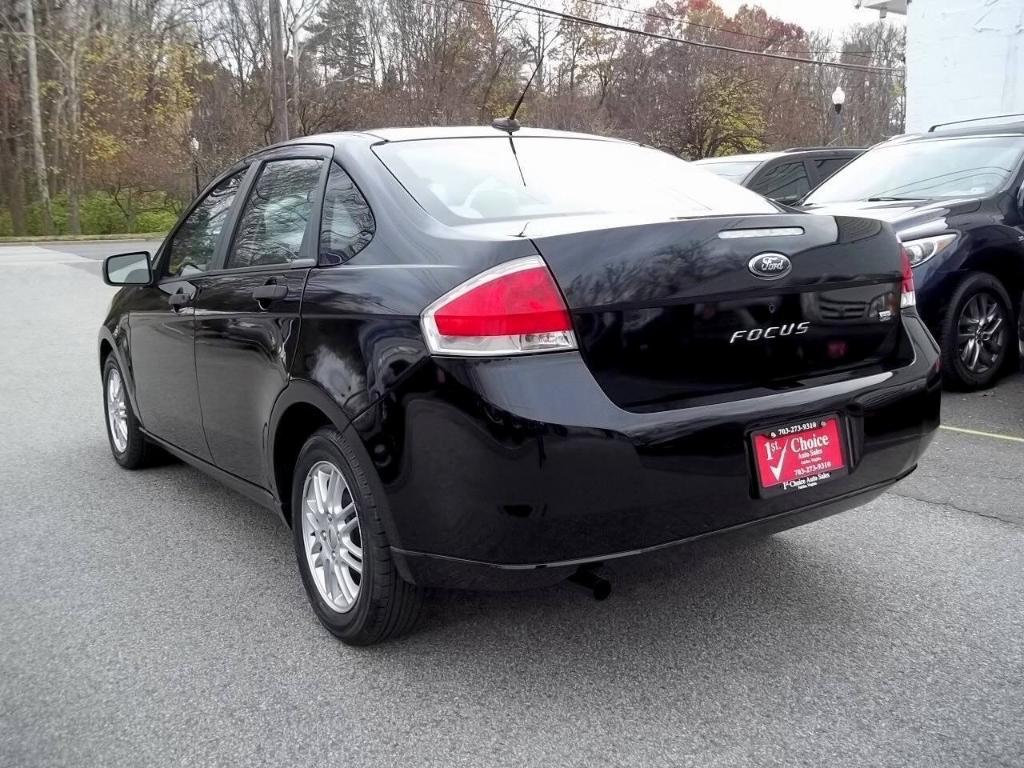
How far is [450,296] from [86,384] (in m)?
Answer: 6.45

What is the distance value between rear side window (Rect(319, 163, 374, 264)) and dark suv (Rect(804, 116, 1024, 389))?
3.75 meters

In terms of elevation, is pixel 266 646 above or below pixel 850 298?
below

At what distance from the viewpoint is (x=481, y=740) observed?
2.60 meters

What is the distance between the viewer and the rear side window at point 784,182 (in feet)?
35.0

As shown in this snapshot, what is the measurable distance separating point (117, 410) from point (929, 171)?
5912 mm

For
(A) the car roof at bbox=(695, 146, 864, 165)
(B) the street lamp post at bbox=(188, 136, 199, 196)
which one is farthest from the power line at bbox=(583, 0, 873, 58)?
(A) the car roof at bbox=(695, 146, 864, 165)

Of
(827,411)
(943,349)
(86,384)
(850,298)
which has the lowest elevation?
(86,384)

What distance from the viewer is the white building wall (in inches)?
640

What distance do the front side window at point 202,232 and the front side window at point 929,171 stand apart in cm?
489

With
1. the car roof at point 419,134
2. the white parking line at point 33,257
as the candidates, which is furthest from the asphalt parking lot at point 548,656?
the white parking line at point 33,257

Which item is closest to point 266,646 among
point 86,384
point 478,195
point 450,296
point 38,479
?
point 450,296

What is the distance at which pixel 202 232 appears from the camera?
436 centimetres

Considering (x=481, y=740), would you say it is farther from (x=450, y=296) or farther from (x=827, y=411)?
(x=827, y=411)

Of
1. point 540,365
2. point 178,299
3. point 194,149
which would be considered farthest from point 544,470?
point 194,149
